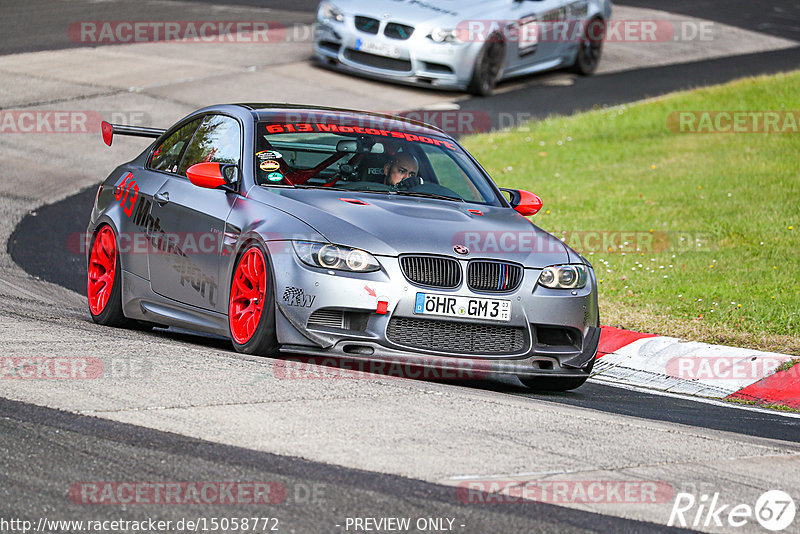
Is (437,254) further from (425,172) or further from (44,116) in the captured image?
(44,116)

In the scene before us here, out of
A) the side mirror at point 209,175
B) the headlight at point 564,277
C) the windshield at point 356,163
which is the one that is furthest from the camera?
the windshield at point 356,163

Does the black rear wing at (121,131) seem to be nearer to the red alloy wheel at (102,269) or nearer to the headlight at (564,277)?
the red alloy wheel at (102,269)

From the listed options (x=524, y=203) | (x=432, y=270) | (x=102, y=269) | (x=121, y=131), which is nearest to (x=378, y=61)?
(x=121, y=131)

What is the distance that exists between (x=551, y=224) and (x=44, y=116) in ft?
22.5

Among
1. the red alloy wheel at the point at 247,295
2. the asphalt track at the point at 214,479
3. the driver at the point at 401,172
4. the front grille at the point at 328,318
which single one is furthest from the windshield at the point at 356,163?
the asphalt track at the point at 214,479

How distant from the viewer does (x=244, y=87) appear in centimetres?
1761

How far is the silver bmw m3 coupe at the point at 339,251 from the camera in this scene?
6.75 metres

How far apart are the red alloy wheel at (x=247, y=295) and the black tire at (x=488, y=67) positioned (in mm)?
11702

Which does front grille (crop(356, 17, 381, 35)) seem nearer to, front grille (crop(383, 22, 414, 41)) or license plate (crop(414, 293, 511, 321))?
front grille (crop(383, 22, 414, 41))

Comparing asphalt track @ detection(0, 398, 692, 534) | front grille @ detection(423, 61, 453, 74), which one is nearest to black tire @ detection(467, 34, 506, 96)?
front grille @ detection(423, 61, 453, 74)

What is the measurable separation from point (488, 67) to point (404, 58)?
4.44 ft

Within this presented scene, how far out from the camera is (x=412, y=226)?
7031mm

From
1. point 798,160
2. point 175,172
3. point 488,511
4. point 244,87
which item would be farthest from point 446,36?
point 488,511

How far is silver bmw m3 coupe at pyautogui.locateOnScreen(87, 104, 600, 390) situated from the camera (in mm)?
6750
